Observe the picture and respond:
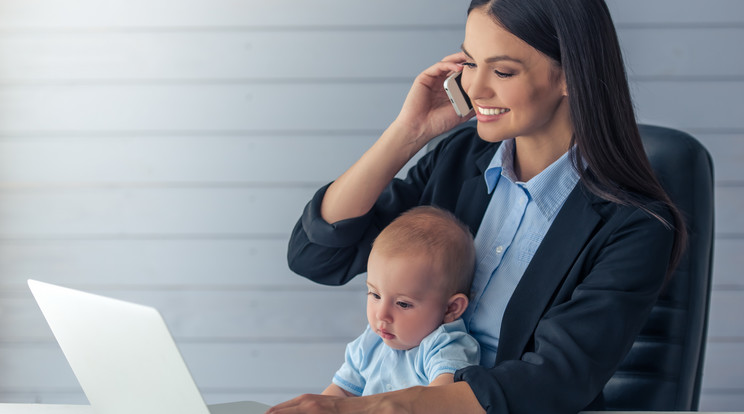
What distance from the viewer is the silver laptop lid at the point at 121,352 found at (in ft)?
2.73

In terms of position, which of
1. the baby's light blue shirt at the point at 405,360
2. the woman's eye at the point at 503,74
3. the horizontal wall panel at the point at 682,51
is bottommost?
the baby's light blue shirt at the point at 405,360

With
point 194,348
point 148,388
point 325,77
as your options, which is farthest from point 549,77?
point 194,348

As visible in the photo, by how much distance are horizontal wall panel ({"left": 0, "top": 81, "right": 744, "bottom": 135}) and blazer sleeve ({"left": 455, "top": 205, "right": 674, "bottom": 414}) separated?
1.40m

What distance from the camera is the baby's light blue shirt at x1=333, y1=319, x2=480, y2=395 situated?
4.38ft

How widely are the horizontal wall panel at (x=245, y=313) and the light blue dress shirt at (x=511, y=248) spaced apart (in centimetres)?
125

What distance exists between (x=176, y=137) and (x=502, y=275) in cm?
158

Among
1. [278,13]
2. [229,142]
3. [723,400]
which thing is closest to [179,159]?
Answer: [229,142]

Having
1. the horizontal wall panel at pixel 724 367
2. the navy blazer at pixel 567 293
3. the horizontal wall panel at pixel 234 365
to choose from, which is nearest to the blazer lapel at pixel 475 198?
the navy blazer at pixel 567 293

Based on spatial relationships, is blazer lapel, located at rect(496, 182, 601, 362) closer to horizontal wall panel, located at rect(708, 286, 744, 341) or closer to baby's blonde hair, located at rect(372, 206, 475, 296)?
baby's blonde hair, located at rect(372, 206, 475, 296)

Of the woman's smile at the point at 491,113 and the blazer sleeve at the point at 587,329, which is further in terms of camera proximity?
the woman's smile at the point at 491,113

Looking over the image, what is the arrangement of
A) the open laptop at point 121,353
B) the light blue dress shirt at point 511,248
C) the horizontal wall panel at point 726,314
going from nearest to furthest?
the open laptop at point 121,353 → the light blue dress shirt at point 511,248 → the horizontal wall panel at point 726,314

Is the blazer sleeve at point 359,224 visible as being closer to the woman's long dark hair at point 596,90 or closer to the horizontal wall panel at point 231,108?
the woman's long dark hair at point 596,90

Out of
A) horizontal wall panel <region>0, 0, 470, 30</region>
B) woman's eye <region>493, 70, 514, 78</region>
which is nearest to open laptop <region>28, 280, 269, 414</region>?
woman's eye <region>493, 70, 514, 78</region>

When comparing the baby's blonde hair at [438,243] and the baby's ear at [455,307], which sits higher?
the baby's blonde hair at [438,243]
